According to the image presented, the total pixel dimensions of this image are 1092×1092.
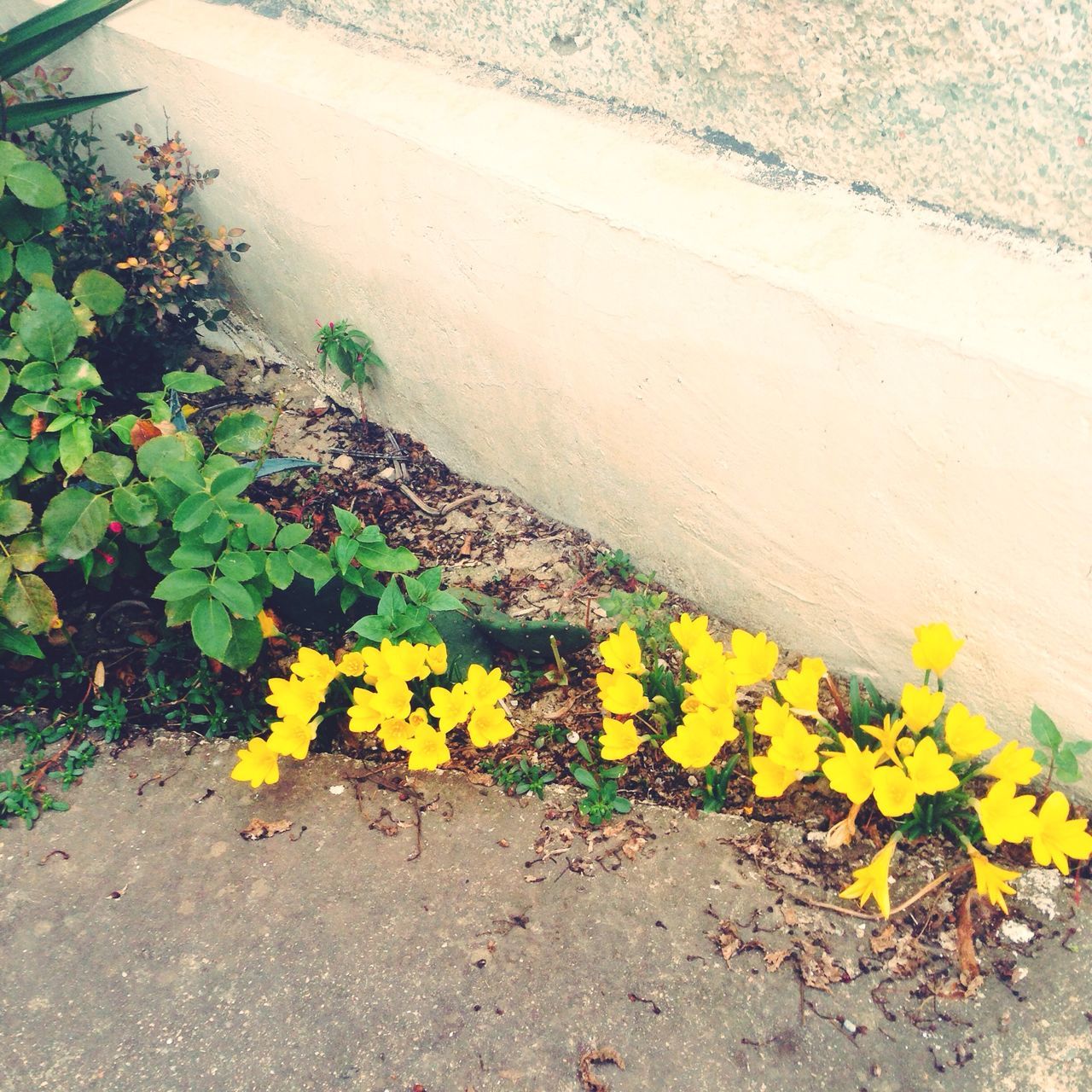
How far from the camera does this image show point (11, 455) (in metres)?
2.43

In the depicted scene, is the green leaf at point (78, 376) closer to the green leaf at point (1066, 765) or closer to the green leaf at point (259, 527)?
the green leaf at point (259, 527)

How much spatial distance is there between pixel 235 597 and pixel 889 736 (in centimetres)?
149

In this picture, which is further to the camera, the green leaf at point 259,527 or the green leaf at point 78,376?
the green leaf at point 78,376

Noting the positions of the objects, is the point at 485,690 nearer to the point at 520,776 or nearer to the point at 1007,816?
the point at 520,776

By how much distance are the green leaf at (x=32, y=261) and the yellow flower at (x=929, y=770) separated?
2.55m

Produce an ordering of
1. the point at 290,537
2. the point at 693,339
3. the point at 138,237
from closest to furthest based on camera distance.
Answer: the point at 693,339 → the point at 290,537 → the point at 138,237

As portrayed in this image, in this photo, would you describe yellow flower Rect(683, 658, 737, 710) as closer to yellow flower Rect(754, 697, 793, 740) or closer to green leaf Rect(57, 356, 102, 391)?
yellow flower Rect(754, 697, 793, 740)

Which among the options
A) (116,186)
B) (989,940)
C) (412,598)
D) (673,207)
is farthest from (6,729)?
(989,940)

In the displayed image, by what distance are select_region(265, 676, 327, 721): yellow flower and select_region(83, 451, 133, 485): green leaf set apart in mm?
634

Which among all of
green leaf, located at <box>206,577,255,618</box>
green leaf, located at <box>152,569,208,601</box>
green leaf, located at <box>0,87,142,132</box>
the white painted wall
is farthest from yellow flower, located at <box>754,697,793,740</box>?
green leaf, located at <box>0,87,142,132</box>

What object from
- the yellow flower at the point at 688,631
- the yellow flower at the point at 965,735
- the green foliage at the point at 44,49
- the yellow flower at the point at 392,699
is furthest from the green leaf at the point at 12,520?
the yellow flower at the point at 965,735

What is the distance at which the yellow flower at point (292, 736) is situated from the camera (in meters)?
2.29

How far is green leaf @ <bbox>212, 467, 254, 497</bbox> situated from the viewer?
2.29 meters

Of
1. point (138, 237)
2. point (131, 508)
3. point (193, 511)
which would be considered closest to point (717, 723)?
point (193, 511)
